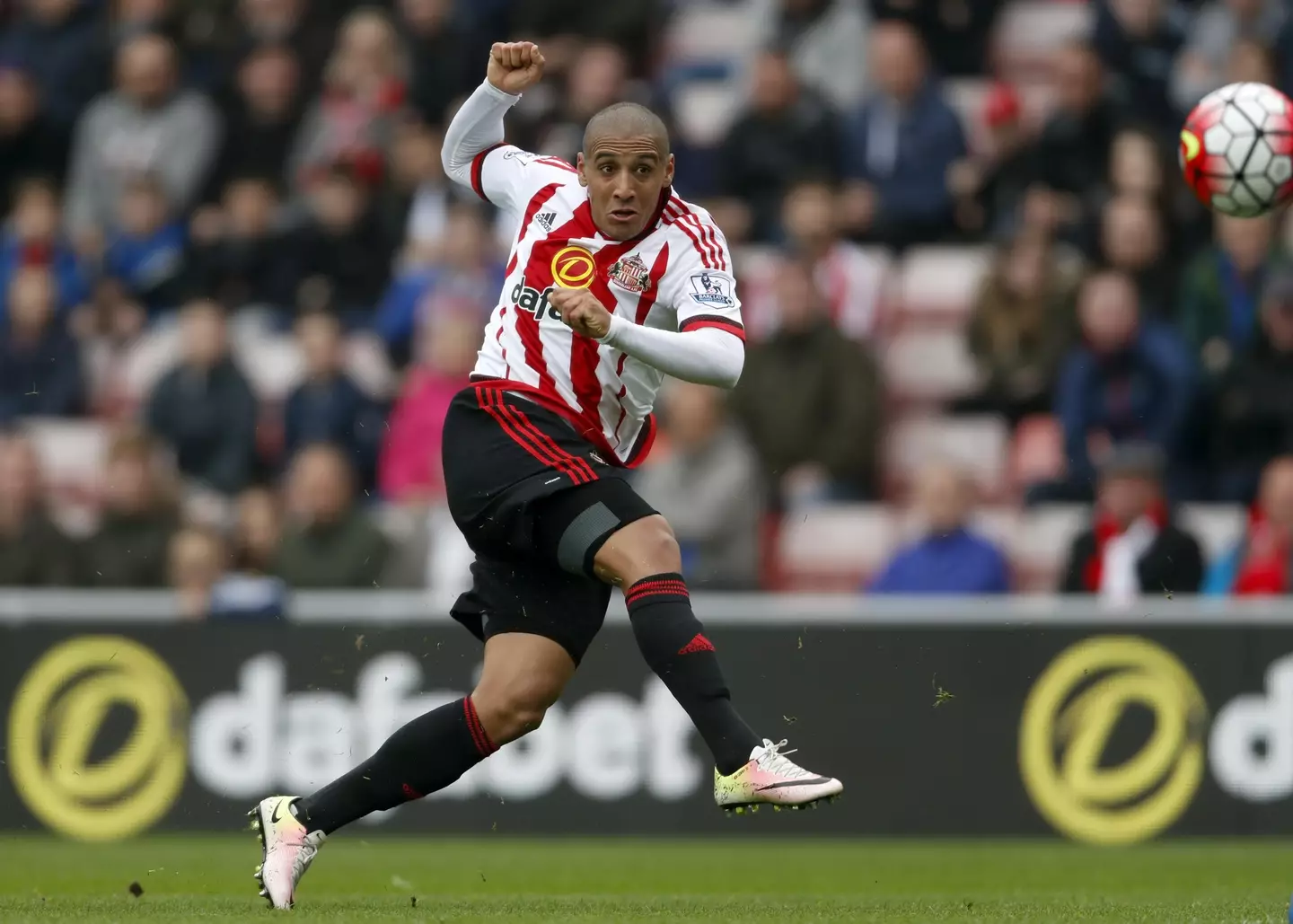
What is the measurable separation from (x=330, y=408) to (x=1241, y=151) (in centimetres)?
663

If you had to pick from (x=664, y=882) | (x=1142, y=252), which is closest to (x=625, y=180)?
(x=664, y=882)

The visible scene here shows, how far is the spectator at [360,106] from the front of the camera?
45.7 feet

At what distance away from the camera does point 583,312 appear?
5.94m

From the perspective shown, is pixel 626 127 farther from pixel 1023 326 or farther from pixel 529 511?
pixel 1023 326

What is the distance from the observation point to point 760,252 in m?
12.9

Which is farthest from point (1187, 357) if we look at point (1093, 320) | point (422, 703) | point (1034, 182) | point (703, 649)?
point (703, 649)

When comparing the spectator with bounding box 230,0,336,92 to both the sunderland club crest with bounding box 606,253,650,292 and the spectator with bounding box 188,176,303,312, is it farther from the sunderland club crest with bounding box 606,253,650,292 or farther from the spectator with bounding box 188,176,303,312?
the sunderland club crest with bounding box 606,253,650,292

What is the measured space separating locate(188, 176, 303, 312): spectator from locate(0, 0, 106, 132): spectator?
7.23 feet

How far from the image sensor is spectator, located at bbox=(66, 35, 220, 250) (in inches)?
568

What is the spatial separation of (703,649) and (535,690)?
59cm

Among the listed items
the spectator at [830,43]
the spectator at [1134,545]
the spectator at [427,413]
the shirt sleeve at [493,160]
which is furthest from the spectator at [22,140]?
the shirt sleeve at [493,160]

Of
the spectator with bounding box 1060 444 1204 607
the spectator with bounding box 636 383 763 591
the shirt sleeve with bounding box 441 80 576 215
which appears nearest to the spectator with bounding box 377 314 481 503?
the spectator with bounding box 636 383 763 591

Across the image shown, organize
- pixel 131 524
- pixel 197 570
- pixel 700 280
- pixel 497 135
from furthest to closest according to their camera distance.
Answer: pixel 131 524 < pixel 197 570 < pixel 497 135 < pixel 700 280

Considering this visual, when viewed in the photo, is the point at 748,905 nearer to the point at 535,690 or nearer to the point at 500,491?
the point at 535,690
